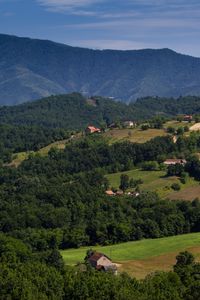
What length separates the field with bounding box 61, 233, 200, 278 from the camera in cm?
7844

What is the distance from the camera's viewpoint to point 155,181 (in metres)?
132

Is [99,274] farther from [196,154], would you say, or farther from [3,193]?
[196,154]

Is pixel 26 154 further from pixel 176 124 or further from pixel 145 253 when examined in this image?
pixel 145 253

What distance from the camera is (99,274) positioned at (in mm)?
62781

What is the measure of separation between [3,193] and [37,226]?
79.2ft

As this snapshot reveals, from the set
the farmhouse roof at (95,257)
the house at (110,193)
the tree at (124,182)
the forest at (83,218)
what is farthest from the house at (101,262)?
the tree at (124,182)

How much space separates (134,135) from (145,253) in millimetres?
94947

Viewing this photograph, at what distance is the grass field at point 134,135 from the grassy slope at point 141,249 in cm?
7584

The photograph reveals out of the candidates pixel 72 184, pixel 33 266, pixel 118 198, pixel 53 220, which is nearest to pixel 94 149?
pixel 72 184

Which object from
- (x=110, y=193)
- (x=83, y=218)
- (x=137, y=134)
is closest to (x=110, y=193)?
(x=110, y=193)

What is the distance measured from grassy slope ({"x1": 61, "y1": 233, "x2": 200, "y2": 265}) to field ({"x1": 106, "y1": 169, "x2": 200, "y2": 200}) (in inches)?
1047

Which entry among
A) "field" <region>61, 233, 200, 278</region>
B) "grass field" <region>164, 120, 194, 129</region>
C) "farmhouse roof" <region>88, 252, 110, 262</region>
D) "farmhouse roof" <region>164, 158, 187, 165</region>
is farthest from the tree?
"grass field" <region>164, 120, 194, 129</region>

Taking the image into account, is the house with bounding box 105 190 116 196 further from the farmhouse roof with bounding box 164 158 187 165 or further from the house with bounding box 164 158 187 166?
the farmhouse roof with bounding box 164 158 187 165

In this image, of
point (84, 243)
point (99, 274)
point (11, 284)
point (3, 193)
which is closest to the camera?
point (11, 284)
